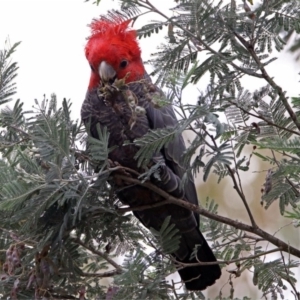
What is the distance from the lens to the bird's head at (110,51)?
1473mm

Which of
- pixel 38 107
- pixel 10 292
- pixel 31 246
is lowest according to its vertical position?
pixel 10 292

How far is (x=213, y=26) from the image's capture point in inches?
43.2

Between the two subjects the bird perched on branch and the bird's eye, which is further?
the bird's eye

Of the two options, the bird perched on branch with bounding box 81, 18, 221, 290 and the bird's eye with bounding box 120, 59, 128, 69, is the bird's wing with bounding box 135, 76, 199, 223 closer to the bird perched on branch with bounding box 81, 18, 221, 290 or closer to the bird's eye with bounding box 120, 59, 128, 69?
the bird perched on branch with bounding box 81, 18, 221, 290

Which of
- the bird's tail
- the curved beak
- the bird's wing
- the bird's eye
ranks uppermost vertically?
the bird's eye

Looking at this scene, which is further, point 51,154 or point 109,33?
point 109,33

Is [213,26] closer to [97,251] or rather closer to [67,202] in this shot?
[67,202]

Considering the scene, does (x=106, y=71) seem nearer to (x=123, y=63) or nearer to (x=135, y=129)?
(x=123, y=63)

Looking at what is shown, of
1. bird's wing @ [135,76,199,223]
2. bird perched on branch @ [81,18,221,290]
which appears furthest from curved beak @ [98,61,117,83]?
bird's wing @ [135,76,199,223]

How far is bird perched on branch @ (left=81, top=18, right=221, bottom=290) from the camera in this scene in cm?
138

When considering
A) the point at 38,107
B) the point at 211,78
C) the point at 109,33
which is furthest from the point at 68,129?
the point at 109,33

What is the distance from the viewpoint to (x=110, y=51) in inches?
58.0

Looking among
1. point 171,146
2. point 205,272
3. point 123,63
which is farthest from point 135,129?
point 205,272

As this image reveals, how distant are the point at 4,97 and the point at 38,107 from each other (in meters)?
0.09
